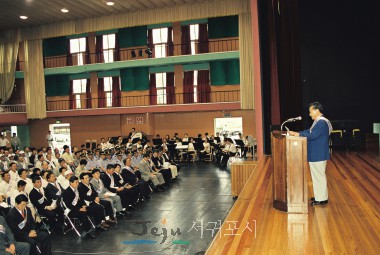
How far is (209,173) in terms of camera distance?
12578 mm

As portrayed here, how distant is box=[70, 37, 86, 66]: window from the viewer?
19.9 metres

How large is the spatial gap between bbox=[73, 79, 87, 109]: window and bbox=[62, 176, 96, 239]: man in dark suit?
13984 millimetres

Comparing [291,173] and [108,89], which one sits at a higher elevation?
[108,89]

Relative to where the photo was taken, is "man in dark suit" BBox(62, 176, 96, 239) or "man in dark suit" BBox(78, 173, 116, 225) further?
"man in dark suit" BBox(78, 173, 116, 225)

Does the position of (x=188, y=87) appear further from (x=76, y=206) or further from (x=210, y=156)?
(x=76, y=206)

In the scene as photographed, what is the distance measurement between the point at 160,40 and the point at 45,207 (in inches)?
528

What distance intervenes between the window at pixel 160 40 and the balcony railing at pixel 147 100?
85.8 inches

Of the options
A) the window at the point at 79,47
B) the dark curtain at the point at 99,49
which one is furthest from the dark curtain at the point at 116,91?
the window at the point at 79,47

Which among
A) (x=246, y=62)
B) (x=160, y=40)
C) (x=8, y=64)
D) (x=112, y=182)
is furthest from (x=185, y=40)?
(x=112, y=182)

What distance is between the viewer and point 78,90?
20.2 m

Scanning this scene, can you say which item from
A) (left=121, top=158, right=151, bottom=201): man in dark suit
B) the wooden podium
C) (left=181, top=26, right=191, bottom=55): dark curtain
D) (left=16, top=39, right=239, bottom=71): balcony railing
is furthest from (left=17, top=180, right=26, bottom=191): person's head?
(left=181, top=26, right=191, bottom=55): dark curtain

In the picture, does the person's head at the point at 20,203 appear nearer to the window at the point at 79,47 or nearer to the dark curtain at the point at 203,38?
the dark curtain at the point at 203,38

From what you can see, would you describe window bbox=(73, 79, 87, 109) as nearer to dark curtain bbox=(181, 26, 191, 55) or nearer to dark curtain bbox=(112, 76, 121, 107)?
dark curtain bbox=(112, 76, 121, 107)

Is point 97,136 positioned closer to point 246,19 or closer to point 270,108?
point 246,19
